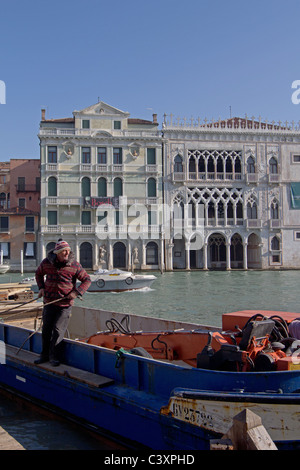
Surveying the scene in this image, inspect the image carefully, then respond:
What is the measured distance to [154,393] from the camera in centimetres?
411

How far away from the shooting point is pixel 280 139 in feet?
115

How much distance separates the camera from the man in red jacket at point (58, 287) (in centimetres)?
481

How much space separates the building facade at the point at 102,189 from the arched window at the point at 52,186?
8 cm

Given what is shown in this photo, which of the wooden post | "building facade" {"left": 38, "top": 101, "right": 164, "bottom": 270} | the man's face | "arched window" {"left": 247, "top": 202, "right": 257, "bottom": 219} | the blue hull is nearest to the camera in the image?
the wooden post

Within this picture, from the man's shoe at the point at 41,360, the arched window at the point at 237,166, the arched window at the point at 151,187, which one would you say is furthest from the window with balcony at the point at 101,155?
the man's shoe at the point at 41,360

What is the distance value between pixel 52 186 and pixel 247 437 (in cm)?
3082

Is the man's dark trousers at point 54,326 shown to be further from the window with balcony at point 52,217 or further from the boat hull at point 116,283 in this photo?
the window with balcony at point 52,217

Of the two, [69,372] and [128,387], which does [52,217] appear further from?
[128,387]

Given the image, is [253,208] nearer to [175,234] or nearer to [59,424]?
[175,234]

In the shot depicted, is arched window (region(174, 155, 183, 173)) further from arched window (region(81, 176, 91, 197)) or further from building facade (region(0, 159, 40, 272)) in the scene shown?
building facade (region(0, 159, 40, 272))

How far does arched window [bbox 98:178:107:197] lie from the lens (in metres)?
32.7

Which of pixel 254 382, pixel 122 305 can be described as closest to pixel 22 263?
pixel 122 305

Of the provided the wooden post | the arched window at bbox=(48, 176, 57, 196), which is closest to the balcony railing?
the arched window at bbox=(48, 176, 57, 196)

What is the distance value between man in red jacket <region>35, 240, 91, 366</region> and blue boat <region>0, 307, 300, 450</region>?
0.27m
